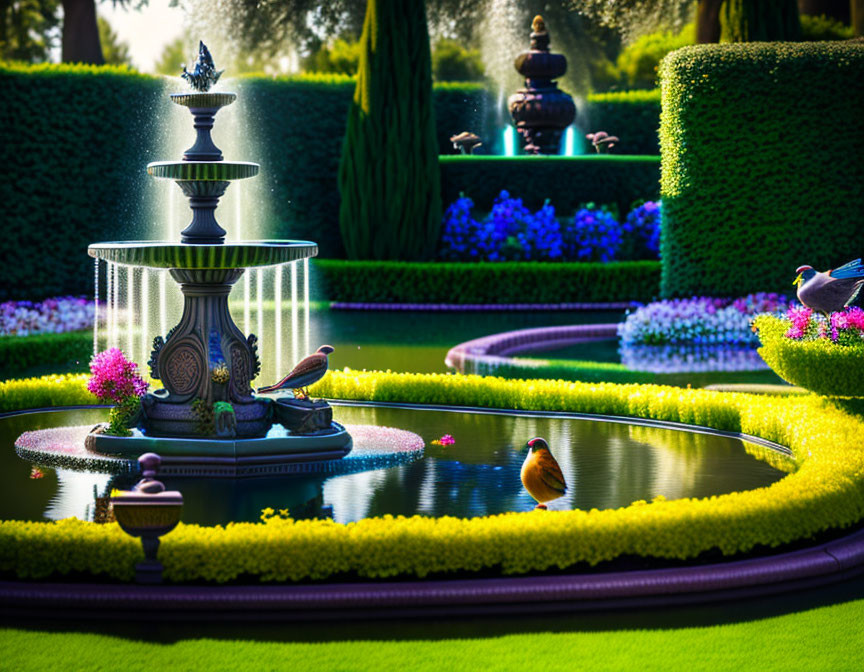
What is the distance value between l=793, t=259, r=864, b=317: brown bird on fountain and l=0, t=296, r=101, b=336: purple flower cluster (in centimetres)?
1046

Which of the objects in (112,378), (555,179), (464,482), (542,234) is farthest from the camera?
(555,179)

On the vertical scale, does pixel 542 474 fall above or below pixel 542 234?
below

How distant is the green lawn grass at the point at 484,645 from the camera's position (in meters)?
6.12

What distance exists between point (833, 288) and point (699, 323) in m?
6.85

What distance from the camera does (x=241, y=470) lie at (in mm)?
9688

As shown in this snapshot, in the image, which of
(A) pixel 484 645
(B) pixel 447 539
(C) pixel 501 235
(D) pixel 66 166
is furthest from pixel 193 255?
(C) pixel 501 235

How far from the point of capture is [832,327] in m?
10.6

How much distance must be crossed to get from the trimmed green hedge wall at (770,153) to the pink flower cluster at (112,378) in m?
10.2

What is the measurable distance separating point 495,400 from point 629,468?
10.2 ft

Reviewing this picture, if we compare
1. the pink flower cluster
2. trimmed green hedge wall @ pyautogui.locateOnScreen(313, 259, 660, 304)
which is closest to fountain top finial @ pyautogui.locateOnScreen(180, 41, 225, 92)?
the pink flower cluster

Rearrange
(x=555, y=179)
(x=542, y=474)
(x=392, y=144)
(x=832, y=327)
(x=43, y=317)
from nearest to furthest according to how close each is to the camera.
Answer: (x=542, y=474) < (x=832, y=327) < (x=43, y=317) < (x=392, y=144) < (x=555, y=179)

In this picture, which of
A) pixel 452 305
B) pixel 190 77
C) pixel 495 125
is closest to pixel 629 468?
pixel 190 77

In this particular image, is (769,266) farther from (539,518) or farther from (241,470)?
(539,518)

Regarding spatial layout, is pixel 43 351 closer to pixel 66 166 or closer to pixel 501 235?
pixel 66 166
